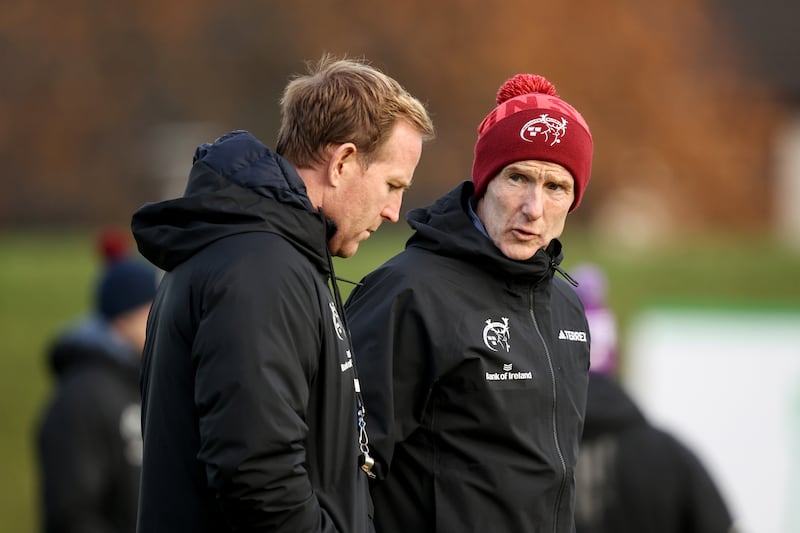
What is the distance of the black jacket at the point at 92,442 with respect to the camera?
5750mm

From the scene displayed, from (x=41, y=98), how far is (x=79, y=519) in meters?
16.8

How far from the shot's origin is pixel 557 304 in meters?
3.71

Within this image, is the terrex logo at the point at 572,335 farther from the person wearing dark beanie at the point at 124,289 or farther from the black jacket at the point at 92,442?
the person wearing dark beanie at the point at 124,289

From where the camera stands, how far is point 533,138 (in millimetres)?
3537

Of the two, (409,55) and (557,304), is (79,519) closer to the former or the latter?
(557,304)

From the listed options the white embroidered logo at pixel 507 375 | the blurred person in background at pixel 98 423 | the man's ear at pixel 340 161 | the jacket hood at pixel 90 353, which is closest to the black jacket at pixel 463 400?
the white embroidered logo at pixel 507 375

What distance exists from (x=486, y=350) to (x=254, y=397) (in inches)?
35.4

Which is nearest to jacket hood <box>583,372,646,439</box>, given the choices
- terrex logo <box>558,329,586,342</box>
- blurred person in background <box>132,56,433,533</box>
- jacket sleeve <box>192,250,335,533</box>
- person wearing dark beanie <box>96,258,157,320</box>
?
terrex logo <box>558,329,586,342</box>

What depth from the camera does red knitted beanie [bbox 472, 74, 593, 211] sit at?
3543 mm

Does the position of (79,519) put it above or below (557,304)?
below

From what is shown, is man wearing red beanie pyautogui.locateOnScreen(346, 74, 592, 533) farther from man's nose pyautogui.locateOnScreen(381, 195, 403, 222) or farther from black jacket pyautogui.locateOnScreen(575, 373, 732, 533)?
black jacket pyautogui.locateOnScreen(575, 373, 732, 533)

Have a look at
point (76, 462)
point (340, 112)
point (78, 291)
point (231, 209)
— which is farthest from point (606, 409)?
point (78, 291)

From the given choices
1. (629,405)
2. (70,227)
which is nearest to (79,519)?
(629,405)

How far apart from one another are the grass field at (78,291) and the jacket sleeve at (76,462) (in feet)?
12.6
